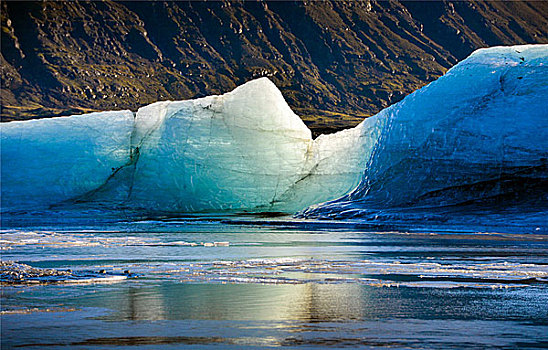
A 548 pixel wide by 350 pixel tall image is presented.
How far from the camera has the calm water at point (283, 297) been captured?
24.5ft

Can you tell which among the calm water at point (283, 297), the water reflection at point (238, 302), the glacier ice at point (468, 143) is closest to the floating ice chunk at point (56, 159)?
the glacier ice at point (468, 143)

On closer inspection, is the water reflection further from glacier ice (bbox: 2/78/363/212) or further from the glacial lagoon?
glacier ice (bbox: 2/78/363/212)

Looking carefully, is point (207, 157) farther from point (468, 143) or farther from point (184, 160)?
point (468, 143)

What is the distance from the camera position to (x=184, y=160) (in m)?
32.3

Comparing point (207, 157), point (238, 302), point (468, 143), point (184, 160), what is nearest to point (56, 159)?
point (184, 160)

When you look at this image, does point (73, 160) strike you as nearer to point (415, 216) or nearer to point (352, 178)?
point (352, 178)

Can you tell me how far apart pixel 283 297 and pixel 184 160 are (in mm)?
22824

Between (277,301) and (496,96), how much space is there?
1863 centimetres

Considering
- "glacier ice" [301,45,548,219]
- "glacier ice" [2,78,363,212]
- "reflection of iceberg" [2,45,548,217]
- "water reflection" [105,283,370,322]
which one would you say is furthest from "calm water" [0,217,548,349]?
"glacier ice" [2,78,363,212]

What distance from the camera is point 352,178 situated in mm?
32312

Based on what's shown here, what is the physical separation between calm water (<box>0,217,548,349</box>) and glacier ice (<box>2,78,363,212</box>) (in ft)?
45.8

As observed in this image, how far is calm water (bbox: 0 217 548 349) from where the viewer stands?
746cm

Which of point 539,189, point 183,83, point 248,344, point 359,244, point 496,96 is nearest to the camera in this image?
point 248,344

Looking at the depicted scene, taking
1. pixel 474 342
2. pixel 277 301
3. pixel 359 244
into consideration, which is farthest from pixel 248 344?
pixel 359 244
